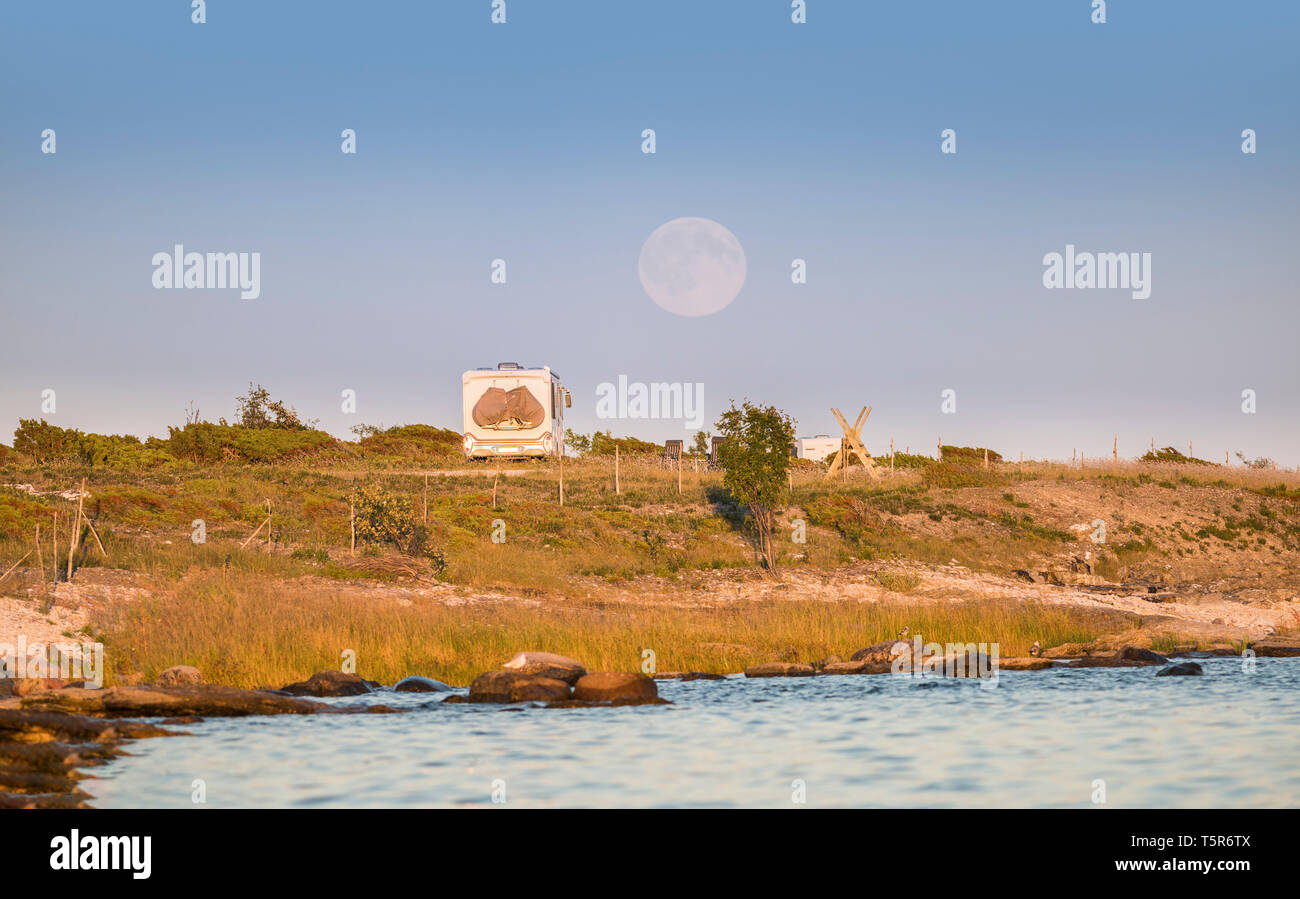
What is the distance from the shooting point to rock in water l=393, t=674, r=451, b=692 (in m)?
17.7

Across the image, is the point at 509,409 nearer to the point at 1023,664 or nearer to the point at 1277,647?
the point at 1023,664

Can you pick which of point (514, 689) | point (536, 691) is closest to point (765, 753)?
point (536, 691)

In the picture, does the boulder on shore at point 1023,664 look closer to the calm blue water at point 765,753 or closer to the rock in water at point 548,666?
the calm blue water at point 765,753

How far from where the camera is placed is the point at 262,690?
16.8 m

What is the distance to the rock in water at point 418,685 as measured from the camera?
1772cm

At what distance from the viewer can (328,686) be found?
16.9m

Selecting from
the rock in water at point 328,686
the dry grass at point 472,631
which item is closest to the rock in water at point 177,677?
the dry grass at point 472,631

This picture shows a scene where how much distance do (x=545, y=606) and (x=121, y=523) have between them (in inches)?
587

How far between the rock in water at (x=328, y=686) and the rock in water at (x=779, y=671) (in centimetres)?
673
